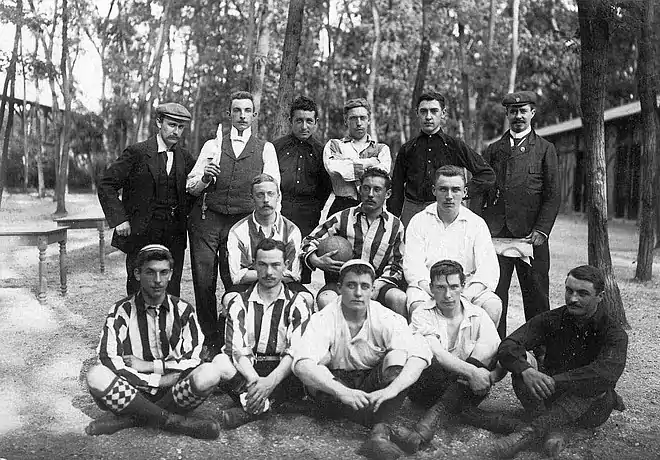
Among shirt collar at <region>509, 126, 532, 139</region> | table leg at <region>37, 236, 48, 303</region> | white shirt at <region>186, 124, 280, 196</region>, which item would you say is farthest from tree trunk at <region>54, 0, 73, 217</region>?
shirt collar at <region>509, 126, 532, 139</region>

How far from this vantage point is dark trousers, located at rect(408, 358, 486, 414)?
14.0ft

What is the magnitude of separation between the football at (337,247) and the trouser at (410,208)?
98 centimetres

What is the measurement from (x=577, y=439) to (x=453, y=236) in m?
1.67

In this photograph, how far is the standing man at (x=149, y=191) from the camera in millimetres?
5688

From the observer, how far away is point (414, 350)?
4242mm

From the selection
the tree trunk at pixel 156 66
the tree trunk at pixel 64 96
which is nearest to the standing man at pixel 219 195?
the tree trunk at pixel 156 66

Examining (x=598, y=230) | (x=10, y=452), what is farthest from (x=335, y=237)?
(x=598, y=230)

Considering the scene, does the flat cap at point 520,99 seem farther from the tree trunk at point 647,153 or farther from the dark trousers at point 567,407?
the tree trunk at point 647,153

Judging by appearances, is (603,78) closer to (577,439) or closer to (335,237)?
Result: (335,237)

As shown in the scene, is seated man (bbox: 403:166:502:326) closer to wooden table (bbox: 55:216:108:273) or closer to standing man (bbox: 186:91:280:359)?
standing man (bbox: 186:91:280:359)

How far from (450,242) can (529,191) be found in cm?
124

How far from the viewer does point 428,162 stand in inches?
236

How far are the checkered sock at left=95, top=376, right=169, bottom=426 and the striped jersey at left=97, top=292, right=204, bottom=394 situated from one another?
20cm

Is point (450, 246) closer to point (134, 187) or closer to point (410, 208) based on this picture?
point (410, 208)
